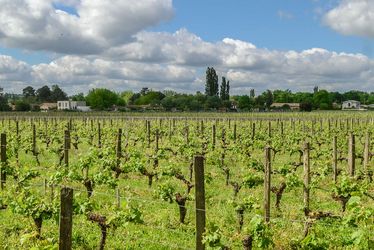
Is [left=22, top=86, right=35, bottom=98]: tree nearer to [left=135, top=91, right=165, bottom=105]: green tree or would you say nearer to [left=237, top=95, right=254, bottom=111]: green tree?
[left=135, top=91, right=165, bottom=105]: green tree

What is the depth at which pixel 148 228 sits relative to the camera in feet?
30.7

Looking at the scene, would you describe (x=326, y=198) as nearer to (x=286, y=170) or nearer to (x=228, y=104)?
(x=286, y=170)

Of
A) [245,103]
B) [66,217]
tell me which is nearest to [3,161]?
[66,217]

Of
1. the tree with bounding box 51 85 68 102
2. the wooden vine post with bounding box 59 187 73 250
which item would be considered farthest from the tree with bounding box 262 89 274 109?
the wooden vine post with bounding box 59 187 73 250

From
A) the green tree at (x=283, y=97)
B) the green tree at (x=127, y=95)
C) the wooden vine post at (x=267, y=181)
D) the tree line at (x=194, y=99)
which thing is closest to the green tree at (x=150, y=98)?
the tree line at (x=194, y=99)

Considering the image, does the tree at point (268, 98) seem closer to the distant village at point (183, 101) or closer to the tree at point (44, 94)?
the distant village at point (183, 101)

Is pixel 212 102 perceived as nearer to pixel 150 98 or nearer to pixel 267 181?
pixel 150 98

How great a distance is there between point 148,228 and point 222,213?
5.78ft

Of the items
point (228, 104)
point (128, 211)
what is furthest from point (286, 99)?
point (128, 211)

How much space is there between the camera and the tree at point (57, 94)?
14875cm

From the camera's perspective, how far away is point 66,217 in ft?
16.7

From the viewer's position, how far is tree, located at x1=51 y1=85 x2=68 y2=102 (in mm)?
148750

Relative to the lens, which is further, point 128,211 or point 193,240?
point 193,240

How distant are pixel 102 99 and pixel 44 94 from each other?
1147 inches
